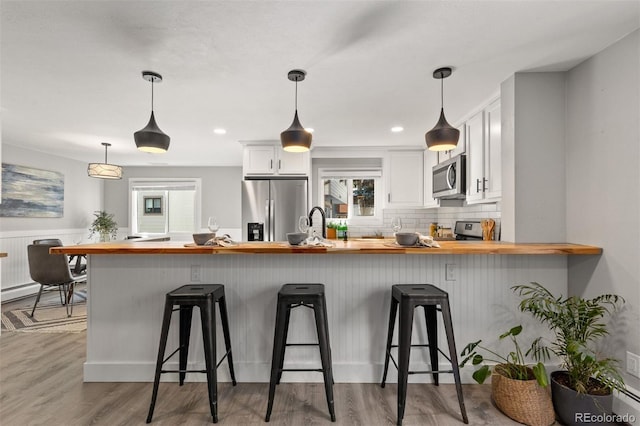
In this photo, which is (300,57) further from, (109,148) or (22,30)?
(109,148)

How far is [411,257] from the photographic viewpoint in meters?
2.35

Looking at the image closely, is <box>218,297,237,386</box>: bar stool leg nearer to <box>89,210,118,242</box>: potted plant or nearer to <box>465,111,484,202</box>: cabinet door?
<box>465,111,484,202</box>: cabinet door

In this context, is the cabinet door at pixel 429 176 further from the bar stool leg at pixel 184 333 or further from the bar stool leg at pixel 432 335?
the bar stool leg at pixel 184 333

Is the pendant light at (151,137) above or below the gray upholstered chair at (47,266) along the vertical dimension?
above

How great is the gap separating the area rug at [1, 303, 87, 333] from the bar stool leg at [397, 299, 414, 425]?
3.36m

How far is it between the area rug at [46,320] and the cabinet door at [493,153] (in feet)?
14.0

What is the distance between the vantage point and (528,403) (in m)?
1.86

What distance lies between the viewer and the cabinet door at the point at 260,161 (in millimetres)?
4363

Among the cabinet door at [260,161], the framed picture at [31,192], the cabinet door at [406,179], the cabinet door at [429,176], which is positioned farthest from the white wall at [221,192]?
the cabinet door at [429,176]

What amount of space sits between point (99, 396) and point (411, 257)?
2.31 m

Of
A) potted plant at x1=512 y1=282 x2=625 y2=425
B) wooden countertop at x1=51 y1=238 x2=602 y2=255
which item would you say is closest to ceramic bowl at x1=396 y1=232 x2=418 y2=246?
wooden countertop at x1=51 y1=238 x2=602 y2=255

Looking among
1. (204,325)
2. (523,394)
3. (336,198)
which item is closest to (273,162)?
(336,198)

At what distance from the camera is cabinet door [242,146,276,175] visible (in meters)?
4.36

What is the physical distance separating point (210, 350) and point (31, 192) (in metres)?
4.81
